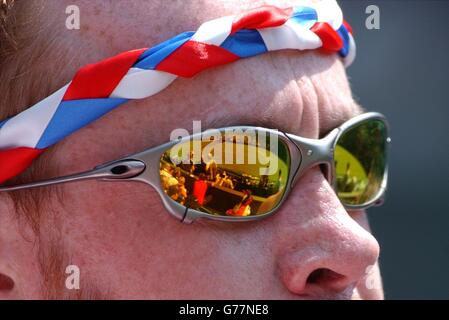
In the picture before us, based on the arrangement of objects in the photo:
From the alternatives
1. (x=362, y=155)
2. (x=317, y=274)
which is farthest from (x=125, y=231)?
(x=362, y=155)

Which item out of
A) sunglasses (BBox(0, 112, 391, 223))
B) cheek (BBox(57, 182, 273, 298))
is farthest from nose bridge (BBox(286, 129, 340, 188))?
cheek (BBox(57, 182, 273, 298))

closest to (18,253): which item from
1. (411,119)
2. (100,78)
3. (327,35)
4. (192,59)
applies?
(100,78)

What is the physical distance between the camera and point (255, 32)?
192 cm

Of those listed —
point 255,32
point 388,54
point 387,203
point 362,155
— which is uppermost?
point 388,54

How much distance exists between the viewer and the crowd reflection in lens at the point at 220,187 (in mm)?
1846

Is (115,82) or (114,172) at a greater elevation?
(115,82)

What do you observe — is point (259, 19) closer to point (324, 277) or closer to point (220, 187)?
point (220, 187)

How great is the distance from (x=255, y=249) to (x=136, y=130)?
0.44 metres

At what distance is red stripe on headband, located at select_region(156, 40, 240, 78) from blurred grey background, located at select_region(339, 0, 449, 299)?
383cm

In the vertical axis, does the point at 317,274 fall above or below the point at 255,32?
below

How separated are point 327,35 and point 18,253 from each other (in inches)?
42.3

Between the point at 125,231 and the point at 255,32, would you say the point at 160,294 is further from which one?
the point at 255,32

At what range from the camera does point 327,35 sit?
6.88 feet

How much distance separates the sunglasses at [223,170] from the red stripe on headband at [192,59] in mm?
170
